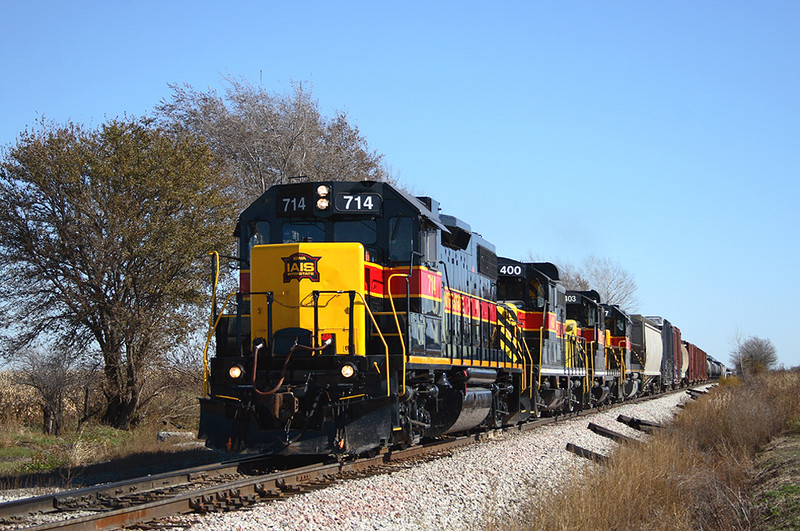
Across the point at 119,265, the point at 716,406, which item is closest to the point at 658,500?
the point at 716,406

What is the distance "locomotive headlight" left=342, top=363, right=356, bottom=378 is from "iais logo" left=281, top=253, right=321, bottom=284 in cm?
115

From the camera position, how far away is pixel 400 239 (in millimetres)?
10500

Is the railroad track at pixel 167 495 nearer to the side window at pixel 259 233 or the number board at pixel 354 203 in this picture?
the side window at pixel 259 233

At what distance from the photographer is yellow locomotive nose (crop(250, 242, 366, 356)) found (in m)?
9.79

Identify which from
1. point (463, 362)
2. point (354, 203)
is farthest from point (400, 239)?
point (463, 362)

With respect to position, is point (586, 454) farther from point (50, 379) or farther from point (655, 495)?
point (50, 379)

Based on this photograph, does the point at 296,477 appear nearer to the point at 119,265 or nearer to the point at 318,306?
the point at 318,306

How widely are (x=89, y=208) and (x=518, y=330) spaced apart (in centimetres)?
964

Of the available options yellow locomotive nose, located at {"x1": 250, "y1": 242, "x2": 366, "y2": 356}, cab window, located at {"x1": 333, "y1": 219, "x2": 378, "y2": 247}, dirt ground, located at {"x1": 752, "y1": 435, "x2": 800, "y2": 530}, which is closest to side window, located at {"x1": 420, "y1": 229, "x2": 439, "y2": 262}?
cab window, located at {"x1": 333, "y1": 219, "x2": 378, "y2": 247}

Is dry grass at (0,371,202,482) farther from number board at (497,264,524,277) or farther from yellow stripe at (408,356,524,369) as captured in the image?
number board at (497,264,524,277)

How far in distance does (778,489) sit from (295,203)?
630 cm

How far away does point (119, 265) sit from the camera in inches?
728

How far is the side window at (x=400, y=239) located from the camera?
411 inches

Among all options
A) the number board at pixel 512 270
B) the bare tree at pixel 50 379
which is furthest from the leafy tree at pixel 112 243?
the number board at pixel 512 270
